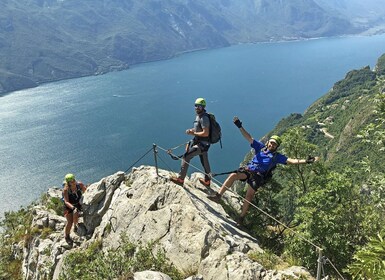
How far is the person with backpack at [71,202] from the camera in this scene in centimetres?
1396

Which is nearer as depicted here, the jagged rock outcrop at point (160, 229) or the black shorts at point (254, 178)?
the jagged rock outcrop at point (160, 229)

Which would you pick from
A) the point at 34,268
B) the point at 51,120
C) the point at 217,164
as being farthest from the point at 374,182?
the point at 51,120

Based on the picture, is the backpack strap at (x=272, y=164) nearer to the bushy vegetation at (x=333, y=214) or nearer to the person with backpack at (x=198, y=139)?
the bushy vegetation at (x=333, y=214)

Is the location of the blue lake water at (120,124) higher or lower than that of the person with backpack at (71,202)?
lower

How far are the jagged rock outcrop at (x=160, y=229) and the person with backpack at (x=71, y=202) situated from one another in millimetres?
311

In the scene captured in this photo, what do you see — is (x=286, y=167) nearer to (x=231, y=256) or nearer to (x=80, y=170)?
(x=231, y=256)

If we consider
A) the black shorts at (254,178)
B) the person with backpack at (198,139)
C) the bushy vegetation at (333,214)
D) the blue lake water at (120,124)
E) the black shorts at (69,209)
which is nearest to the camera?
the bushy vegetation at (333,214)

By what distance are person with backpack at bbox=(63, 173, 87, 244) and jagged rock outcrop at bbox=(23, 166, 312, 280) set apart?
311 millimetres

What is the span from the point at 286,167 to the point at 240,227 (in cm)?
413

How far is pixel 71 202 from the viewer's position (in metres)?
14.4

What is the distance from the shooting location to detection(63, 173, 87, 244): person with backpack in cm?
1396

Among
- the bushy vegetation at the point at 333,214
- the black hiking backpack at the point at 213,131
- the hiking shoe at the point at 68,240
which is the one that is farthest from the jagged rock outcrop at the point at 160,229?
the black hiking backpack at the point at 213,131

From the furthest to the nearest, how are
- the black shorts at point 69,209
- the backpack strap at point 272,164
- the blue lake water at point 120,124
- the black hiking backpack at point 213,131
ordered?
1. the blue lake water at point 120,124
2. the black shorts at point 69,209
3. the black hiking backpack at point 213,131
4. the backpack strap at point 272,164

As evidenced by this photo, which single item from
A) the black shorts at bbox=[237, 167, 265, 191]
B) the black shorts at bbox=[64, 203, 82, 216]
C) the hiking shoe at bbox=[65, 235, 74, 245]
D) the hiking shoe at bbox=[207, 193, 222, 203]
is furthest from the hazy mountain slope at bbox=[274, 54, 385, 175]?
the hiking shoe at bbox=[65, 235, 74, 245]
